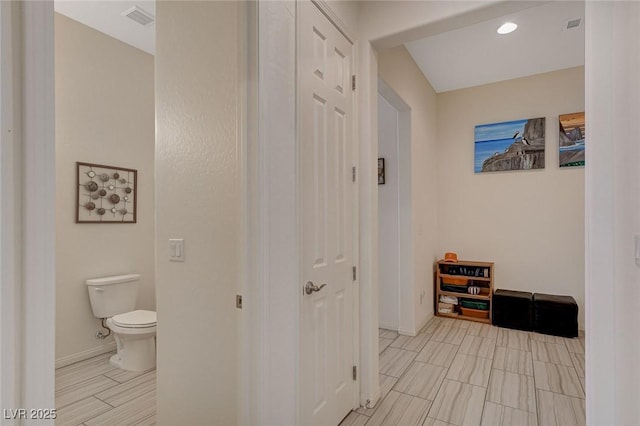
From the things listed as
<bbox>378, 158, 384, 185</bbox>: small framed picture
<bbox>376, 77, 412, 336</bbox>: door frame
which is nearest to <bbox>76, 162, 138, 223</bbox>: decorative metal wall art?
<bbox>378, 158, 384, 185</bbox>: small framed picture

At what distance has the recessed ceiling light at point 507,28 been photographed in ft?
9.14

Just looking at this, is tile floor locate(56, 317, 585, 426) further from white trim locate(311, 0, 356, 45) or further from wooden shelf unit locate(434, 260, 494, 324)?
white trim locate(311, 0, 356, 45)

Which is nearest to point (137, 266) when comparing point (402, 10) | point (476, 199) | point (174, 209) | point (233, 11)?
point (174, 209)

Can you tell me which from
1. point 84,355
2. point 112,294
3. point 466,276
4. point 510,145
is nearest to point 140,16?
point 112,294

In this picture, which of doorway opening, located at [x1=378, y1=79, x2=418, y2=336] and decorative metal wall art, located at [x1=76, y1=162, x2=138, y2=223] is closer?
decorative metal wall art, located at [x1=76, y1=162, x2=138, y2=223]

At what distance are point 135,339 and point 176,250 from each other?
1.47m

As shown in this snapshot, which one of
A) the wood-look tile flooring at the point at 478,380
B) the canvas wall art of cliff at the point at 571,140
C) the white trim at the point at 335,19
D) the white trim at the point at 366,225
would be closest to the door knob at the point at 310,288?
the white trim at the point at 366,225

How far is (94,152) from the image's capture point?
290 cm

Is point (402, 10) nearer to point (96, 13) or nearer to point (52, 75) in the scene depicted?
point (52, 75)

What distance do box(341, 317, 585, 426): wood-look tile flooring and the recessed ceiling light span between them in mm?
2932

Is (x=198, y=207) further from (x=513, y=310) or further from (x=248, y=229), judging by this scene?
(x=513, y=310)

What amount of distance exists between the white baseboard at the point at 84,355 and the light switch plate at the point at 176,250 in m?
2.01

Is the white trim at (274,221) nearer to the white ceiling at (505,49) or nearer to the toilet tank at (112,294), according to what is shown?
the white ceiling at (505,49)

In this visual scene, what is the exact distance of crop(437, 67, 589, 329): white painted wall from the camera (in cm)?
365
